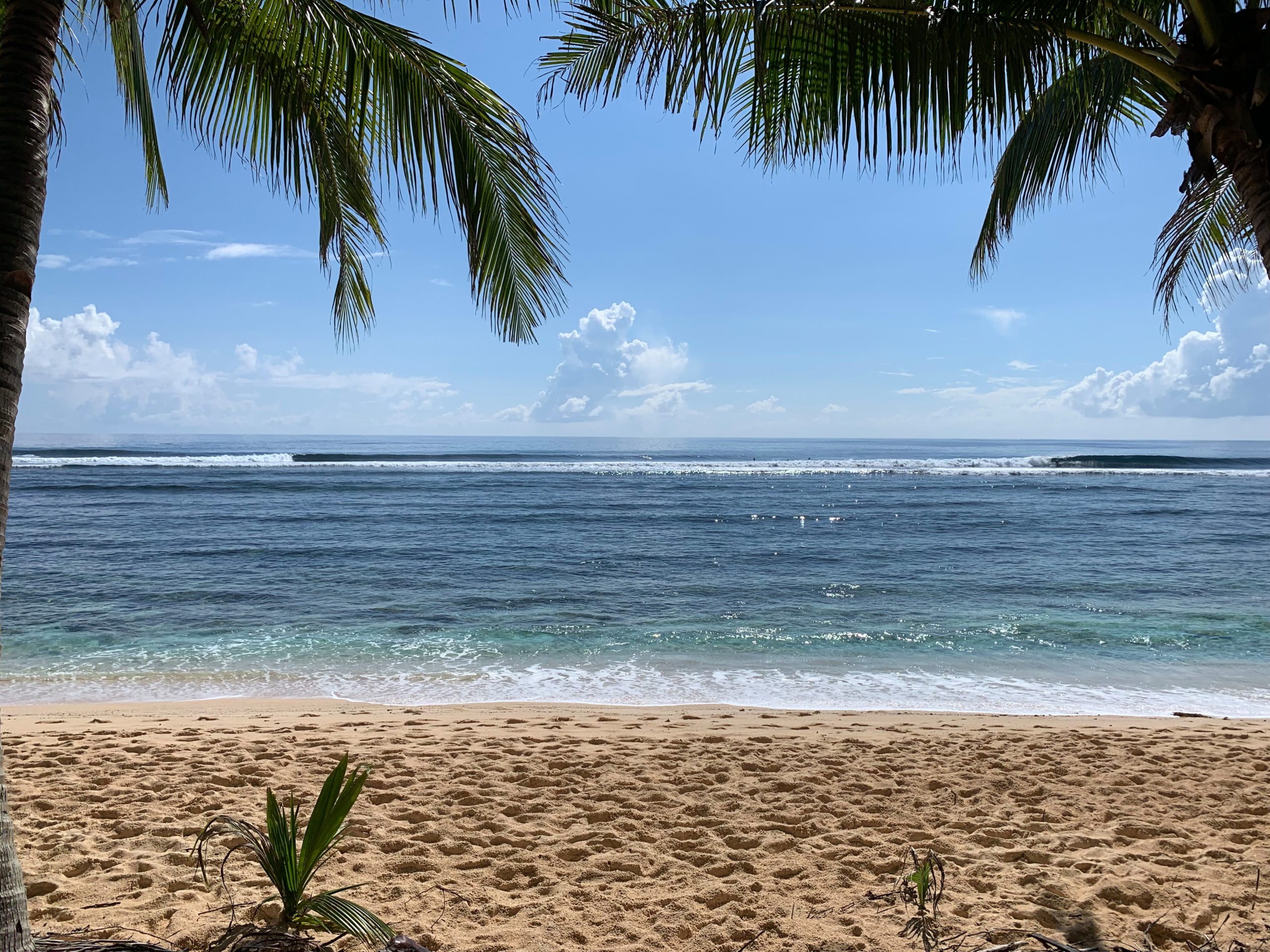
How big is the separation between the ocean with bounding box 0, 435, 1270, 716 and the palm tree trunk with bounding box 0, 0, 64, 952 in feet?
19.7

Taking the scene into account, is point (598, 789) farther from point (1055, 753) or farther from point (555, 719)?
point (1055, 753)

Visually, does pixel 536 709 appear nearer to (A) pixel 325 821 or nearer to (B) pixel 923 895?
(A) pixel 325 821

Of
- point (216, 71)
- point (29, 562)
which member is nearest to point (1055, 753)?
point (216, 71)

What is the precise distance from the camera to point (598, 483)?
34500mm

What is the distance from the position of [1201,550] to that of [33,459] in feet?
173

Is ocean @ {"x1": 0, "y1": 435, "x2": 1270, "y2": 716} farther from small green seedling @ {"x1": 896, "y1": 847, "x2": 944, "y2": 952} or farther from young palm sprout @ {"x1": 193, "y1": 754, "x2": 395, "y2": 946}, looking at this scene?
young palm sprout @ {"x1": 193, "y1": 754, "x2": 395, "y2": 946}

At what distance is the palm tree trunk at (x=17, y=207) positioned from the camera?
68.6 inches

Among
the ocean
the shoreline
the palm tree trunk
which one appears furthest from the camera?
the ocean

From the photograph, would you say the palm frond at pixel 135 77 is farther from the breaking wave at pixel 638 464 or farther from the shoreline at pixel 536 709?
the breaking wave at pixel 638 464

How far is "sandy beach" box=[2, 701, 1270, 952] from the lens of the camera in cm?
309

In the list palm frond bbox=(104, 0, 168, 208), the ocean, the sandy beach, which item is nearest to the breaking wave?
the ocean

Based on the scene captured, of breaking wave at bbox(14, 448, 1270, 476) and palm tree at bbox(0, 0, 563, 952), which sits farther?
breaking wave at bbox(14, 448, 1270, 476)

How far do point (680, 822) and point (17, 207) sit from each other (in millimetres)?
3892

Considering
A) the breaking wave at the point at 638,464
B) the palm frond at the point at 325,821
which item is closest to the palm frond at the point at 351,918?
the palm frond at the point at 325,821
